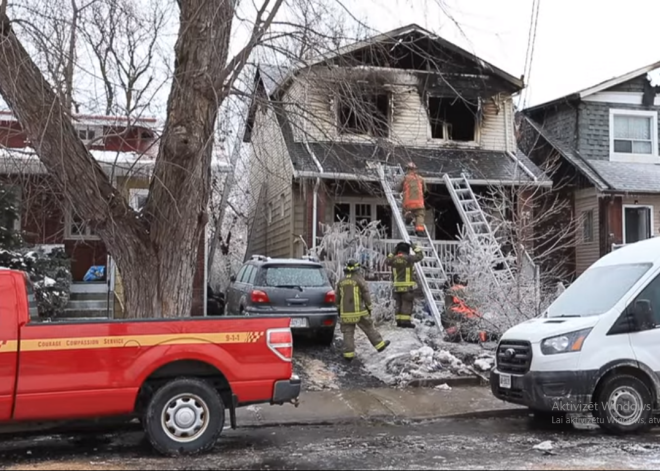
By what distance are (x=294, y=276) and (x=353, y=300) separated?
45.9 inches

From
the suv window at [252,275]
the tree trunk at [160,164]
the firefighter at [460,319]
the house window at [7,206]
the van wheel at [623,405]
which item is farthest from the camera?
the house window at [7,206]

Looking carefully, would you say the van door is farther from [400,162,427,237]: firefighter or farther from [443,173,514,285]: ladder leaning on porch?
[400,162,427,237]: firefighter

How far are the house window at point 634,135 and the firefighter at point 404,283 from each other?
1024cm

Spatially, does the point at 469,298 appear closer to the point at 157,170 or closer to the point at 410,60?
the point at 157,170

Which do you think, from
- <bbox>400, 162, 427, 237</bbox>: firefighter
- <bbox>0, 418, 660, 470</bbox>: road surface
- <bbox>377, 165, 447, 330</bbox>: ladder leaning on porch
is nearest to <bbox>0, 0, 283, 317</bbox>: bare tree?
<bbox>0, 418, 660, 470</bbox>: road surface

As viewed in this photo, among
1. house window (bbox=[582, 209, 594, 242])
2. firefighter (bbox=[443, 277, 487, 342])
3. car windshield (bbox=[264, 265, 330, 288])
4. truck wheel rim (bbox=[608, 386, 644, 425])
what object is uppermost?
house window (bbox=[582, 209, 594, 242])

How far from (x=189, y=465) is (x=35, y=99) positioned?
4528 mm

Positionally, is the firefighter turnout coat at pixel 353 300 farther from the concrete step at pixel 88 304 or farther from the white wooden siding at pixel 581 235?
the white wooden siding at pixel 581 235

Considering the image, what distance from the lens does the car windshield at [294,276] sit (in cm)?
1172

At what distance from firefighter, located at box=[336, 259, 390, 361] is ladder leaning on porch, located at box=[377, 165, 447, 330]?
2.16 m

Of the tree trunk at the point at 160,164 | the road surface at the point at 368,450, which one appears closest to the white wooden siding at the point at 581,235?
the road surface at the point at 368,450

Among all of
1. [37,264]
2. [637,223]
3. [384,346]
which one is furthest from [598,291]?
[637,223]

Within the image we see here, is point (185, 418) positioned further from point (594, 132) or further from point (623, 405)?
point (594, 132)

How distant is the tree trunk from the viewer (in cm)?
784
